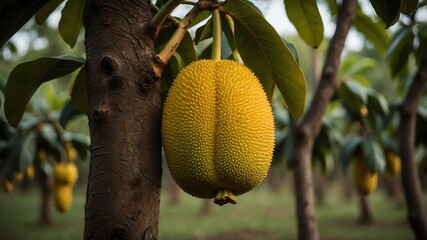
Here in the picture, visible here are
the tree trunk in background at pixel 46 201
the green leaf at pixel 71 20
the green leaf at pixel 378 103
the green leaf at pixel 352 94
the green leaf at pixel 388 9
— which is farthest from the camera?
the tree trunk in background at pixel 46 201

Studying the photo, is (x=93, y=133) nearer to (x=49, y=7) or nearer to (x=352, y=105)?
(x=49, y=7)

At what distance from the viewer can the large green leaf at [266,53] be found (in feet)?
3.31

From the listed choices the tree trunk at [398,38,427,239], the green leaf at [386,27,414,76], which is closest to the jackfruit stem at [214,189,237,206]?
the tree trunk at [398,38,427,239]

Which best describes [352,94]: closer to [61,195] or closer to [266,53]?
[266,53]

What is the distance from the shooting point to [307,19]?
1233 mm

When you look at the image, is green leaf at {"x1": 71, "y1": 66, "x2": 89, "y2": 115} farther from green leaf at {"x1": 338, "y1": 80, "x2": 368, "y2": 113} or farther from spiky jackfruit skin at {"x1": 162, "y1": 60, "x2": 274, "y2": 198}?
green leaf at {"x1": 338, "y1": 80, "x2": 368, "y2": 113}

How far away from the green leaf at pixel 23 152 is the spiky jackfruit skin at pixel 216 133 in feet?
7.20

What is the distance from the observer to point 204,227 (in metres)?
7.41

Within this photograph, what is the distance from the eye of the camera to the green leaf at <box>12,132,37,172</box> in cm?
271

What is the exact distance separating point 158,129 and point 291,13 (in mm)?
A: 600

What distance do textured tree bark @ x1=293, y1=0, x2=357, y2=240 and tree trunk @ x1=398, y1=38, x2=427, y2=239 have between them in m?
0.54

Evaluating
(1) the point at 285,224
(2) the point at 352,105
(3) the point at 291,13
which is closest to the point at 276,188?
A: (1) the point at 285,224

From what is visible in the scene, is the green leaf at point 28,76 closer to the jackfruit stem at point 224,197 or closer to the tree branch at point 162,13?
the tree branch at point 162,13

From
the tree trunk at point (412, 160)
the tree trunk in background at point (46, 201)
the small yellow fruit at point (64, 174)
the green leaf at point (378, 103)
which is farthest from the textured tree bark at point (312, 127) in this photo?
the tree trunk in background at point (46, 201)
